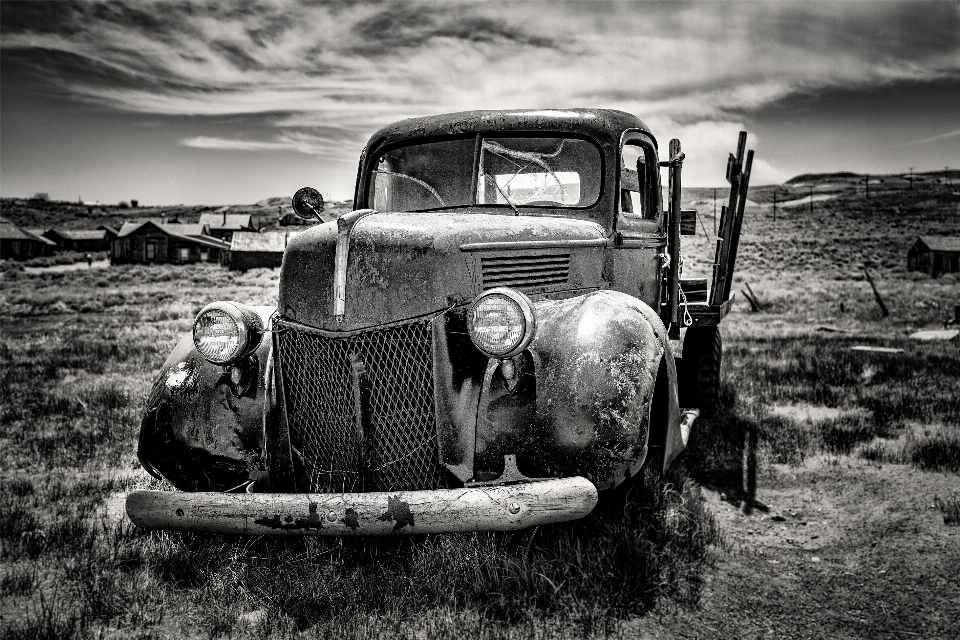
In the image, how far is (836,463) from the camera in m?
5.21

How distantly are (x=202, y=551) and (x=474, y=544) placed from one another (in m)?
1.36

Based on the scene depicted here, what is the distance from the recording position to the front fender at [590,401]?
2943 mm

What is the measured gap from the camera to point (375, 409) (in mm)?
3104

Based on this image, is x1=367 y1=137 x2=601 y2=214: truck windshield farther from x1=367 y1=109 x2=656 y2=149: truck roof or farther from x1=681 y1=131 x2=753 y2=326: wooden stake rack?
x1=681 y1=131 x2=753 y2=326: wooden stake rack

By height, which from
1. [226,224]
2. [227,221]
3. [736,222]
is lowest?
[736,222]

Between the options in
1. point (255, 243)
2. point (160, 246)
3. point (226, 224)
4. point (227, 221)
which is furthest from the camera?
point (227, 221)

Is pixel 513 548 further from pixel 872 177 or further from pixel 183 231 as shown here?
pixel 872 177

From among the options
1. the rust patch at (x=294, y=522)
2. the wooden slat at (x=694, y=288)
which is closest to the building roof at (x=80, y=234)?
the wooden slat at (x=694, y=288)

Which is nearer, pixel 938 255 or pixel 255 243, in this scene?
pixel 938 255

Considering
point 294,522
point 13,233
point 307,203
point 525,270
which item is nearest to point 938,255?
point 525,270

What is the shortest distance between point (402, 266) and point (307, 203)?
126 cm

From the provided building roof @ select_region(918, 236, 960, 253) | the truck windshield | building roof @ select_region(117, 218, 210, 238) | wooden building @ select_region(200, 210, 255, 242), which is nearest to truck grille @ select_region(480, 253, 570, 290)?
the truck windshield

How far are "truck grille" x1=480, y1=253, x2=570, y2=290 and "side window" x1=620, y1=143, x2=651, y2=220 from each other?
2.93 ft

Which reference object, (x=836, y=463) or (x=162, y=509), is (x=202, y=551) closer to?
(x=162, y=509)
